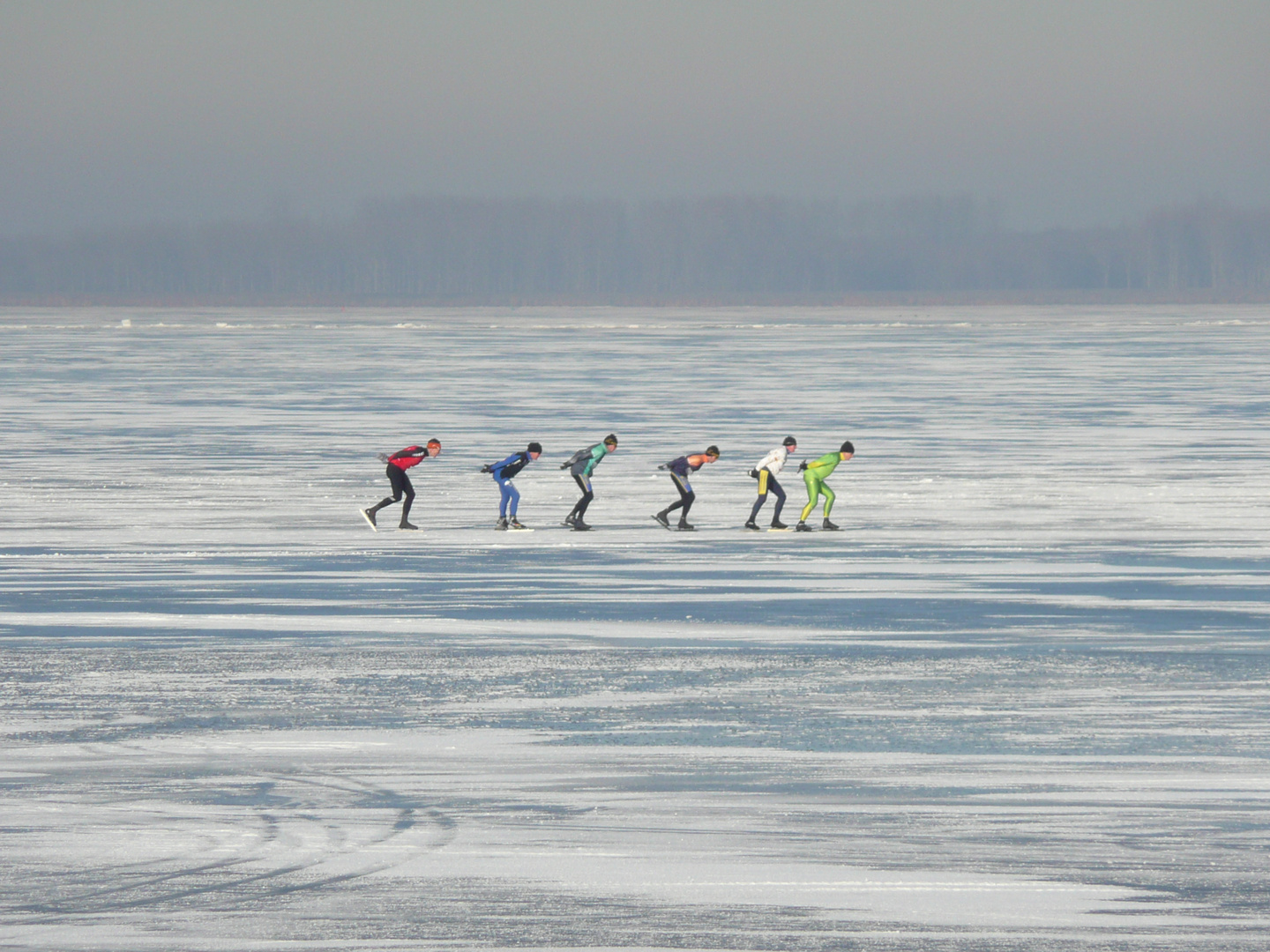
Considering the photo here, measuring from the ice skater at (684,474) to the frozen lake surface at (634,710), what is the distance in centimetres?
42

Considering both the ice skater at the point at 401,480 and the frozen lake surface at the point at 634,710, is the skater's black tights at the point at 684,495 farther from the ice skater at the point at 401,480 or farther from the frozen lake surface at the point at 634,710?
the ice skater at the point at 401,480

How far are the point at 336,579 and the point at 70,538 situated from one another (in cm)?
379

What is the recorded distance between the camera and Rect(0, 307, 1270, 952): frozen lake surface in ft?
21.7

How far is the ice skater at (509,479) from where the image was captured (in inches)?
685

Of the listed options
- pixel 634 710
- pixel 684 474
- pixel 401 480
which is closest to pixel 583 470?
pixel 684 474

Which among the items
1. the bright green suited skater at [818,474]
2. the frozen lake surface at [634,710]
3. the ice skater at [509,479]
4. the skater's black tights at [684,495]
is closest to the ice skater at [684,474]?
the skater's black tights at [684,495]

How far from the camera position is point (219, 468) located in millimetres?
24031

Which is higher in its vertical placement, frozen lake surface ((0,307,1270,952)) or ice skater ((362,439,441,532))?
ice skater ((362,439,441,532))

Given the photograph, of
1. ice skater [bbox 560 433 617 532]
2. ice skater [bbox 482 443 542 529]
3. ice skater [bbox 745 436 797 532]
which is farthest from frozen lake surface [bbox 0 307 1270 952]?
ice skater [bbox 745 436 797 532]

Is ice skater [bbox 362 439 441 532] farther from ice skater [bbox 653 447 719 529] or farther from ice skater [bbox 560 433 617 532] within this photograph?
ice skater [bbox 653 447 719 529]

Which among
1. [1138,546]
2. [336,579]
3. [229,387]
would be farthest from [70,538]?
[229,387]

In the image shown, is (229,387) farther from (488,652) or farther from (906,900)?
(906,900)

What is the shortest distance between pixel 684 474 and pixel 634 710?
7937mm

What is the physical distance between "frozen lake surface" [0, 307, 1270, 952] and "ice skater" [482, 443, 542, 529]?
0.39 meters
